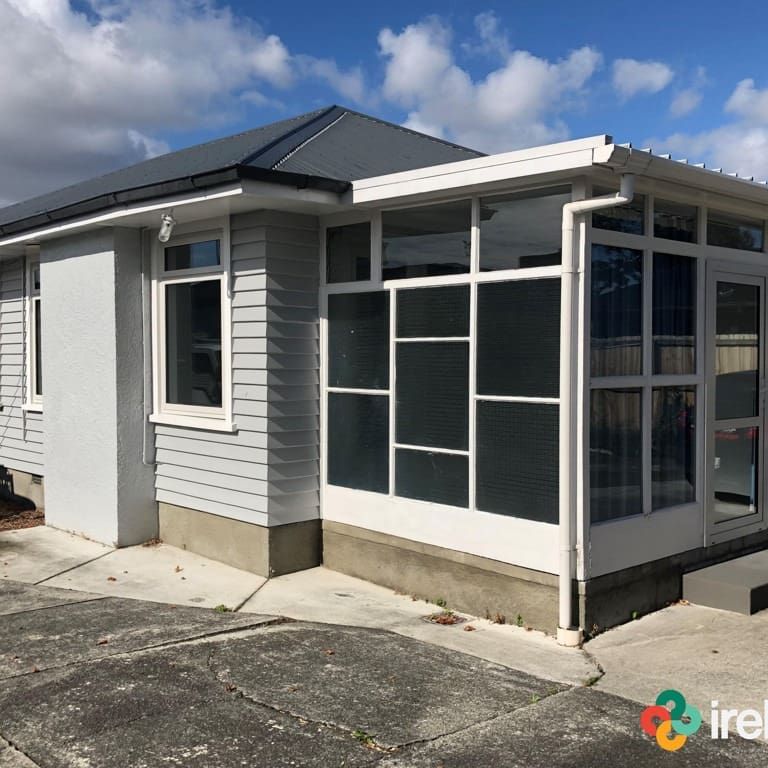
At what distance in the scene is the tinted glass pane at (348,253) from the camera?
6.94m

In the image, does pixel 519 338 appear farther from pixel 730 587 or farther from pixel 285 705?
pixel 285 705

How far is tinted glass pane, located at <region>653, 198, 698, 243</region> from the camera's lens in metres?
6.17

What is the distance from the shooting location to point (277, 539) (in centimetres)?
708

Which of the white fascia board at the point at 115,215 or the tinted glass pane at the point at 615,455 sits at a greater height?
the white fascia board at the point at 115,215

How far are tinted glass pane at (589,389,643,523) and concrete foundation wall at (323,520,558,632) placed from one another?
661 millimetres

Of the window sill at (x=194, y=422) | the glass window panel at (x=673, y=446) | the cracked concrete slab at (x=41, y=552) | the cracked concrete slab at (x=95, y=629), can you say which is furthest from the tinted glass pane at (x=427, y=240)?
the cracked concrete slab at (x=41, y=552)

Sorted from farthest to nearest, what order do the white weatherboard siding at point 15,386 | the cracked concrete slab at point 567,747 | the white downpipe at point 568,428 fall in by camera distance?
the white weatherboard siding at point 15,386, the white downpipe at point 568,428, the cracked concrete slab at point 567,747

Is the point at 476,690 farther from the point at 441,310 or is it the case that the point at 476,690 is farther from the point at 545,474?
the point at 441,310

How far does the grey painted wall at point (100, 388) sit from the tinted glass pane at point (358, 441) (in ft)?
6.67

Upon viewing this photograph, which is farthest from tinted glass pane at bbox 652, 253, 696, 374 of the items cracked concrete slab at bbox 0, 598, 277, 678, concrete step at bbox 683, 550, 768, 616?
cracked concrete slab at bbox 0, 598, 277, 678

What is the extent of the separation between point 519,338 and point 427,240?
115 centimetres

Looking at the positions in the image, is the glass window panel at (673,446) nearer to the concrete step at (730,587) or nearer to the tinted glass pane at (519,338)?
the concrete step at (730,587)

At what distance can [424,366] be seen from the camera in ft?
21.4

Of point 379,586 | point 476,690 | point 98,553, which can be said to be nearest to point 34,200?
point 98,553
